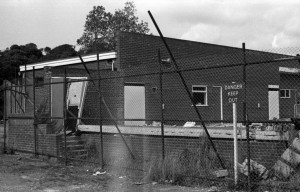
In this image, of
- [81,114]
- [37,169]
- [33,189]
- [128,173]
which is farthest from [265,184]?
[81,114]

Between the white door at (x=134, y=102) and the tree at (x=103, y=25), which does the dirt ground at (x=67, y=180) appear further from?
the tree at (x=103, y=25)

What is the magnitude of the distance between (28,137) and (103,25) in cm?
5418

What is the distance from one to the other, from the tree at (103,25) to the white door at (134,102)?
45211mm

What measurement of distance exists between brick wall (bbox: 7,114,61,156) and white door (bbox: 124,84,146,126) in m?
4.80

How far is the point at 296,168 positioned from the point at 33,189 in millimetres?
5218

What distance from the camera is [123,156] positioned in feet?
38.0

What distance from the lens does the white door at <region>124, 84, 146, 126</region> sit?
18.2 metres

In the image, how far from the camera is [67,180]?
9625mm

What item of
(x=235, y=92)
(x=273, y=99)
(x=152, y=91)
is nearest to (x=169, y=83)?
(x=152, y=91)

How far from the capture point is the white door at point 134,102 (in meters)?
18.2

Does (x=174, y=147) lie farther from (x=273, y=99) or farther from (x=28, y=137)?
(x=273, y=99)

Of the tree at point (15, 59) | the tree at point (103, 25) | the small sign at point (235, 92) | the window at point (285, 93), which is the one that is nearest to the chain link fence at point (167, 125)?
the small sign at point (235, 92)

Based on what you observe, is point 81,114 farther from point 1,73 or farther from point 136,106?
point 1,73

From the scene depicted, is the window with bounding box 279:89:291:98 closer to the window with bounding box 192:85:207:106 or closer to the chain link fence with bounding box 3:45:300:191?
the chain link fence with bounding box 3:45:300:191
